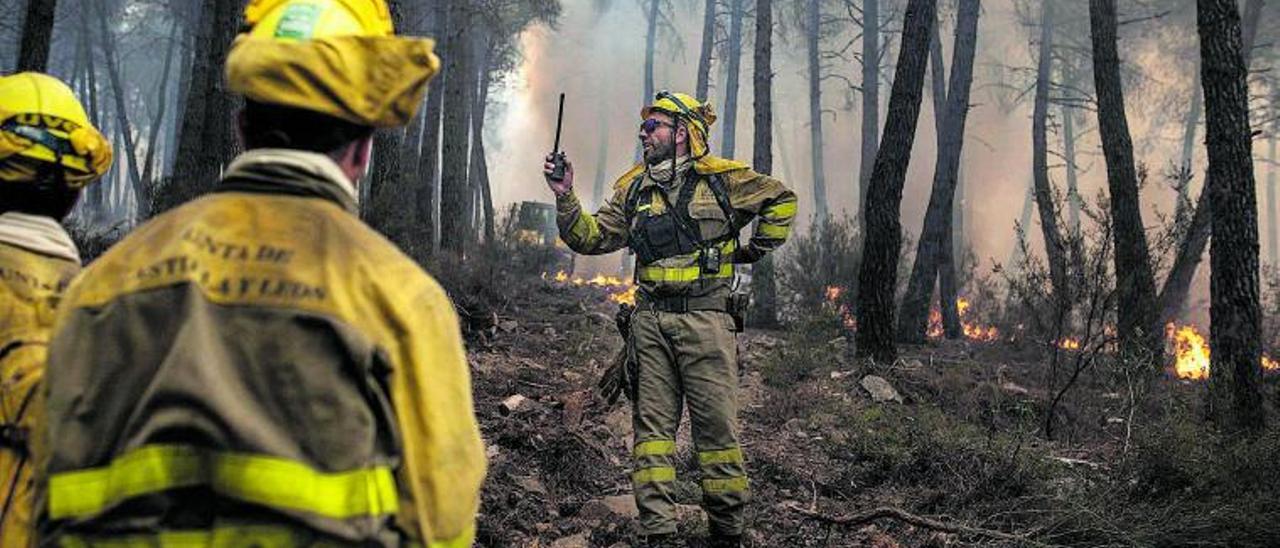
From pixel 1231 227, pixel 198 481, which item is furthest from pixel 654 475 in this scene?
pixel 1231 227

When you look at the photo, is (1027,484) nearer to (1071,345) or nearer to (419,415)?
(419,415)

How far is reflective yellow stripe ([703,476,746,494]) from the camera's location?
4281 mm

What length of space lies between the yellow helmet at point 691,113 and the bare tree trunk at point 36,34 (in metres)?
4.97

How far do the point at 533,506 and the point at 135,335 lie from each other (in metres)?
3.66

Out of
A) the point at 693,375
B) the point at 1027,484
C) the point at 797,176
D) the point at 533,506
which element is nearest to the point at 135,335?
the point at 693,375

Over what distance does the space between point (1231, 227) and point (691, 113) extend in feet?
14.7

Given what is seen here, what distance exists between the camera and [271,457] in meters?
1.29

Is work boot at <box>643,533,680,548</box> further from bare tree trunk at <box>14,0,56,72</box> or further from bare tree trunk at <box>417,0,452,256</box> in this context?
bare tree trunk at <box>417,0,452,256</box>

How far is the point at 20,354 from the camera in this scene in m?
1.79

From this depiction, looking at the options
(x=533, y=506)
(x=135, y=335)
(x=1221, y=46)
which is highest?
(x=1221, y=46)

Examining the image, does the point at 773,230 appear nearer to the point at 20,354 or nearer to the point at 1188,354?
the point at 20,354

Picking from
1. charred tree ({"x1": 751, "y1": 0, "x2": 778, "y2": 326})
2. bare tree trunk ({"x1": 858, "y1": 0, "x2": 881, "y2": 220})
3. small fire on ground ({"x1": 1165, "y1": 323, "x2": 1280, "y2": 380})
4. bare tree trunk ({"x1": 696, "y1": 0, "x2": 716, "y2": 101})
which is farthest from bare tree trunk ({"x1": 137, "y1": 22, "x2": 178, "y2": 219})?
bare tree trunk ({"x1": 696, "y1": 0, "x2": 716, "y2": 101})

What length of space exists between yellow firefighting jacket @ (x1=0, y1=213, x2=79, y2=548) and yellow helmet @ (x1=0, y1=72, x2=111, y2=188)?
0.54ft

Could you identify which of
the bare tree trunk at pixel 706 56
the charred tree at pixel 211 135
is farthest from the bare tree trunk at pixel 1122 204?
the bare tree trunk at pixel 706 56
